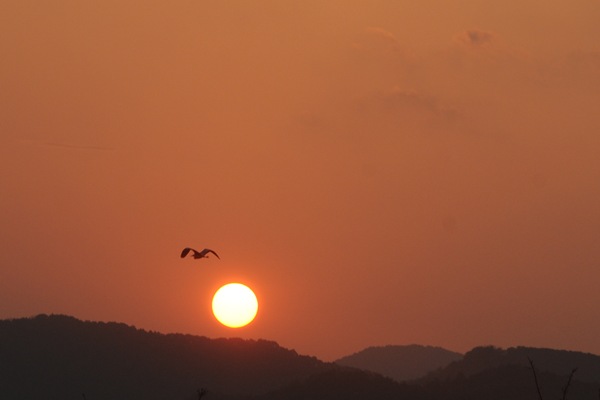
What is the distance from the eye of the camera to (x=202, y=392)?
69.4 ft

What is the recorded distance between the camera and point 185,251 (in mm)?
61375

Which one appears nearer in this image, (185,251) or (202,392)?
(202,392)

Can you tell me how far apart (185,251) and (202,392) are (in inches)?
1594

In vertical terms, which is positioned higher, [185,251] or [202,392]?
[185,251]
